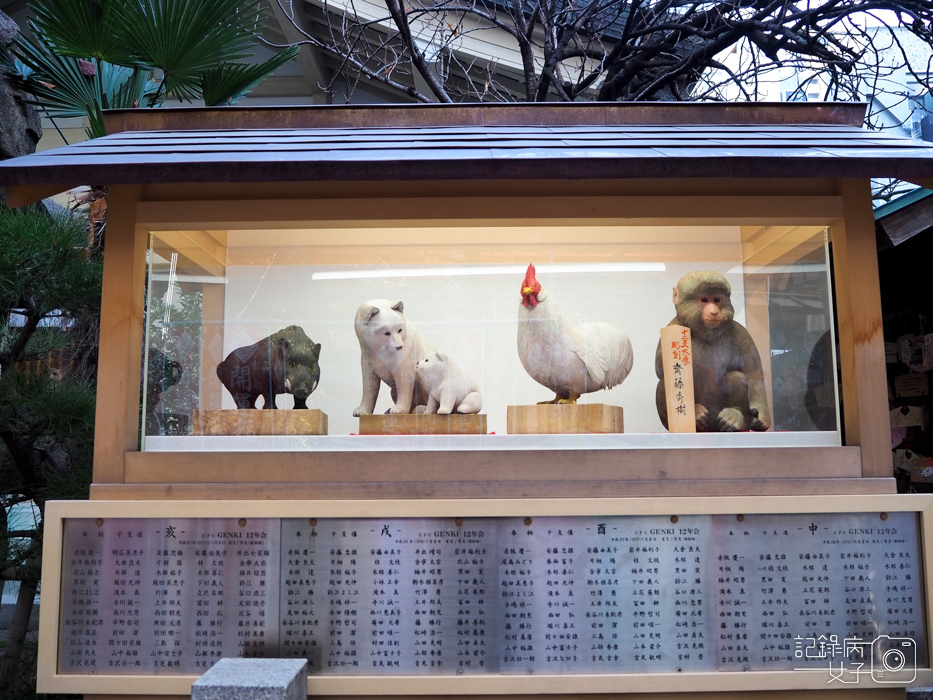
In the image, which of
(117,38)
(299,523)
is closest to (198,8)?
(117,38)

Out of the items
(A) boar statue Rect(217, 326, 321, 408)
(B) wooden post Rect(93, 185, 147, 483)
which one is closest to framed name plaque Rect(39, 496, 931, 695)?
(B) wooden post Rect(93, 185, 147, 483)

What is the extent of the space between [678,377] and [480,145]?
119cm

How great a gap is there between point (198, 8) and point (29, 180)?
231cm

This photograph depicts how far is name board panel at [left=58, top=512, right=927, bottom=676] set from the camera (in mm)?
2664

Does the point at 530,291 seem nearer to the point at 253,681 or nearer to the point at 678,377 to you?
the point at 678,377

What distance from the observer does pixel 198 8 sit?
438 cm

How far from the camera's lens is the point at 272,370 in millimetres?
2973

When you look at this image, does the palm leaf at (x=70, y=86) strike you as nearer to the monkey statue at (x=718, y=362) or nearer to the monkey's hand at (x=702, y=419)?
→ the monkey statue at (x=718, y=362)

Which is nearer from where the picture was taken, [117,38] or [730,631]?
[730,631]

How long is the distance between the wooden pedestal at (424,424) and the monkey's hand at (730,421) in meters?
0.93

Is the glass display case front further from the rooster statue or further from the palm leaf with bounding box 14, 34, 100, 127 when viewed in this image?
the palm leaf with bounding box 14, 34, 100, 127

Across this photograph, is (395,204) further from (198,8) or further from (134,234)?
(198,8)

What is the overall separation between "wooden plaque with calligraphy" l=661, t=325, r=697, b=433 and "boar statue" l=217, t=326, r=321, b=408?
1.40m

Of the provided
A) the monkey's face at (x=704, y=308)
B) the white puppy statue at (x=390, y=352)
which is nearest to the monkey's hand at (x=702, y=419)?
the monkey's face at (x=704, y=308)
